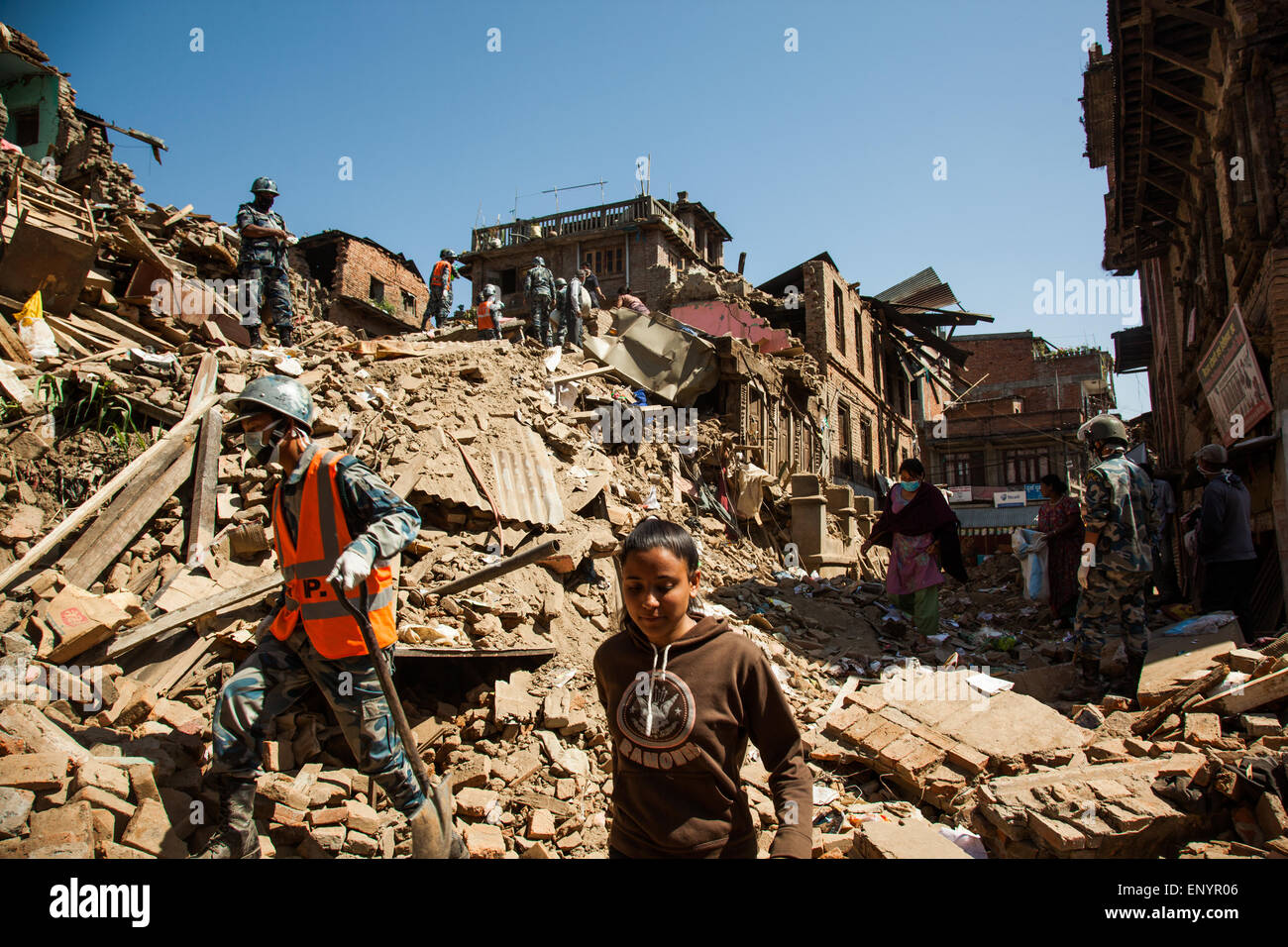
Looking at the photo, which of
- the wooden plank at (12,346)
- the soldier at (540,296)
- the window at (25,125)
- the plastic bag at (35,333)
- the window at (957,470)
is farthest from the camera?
the window at (957,470)

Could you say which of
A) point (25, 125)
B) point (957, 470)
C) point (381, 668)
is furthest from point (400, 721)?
point (957, 470)

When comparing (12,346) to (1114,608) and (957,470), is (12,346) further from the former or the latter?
(957,470)

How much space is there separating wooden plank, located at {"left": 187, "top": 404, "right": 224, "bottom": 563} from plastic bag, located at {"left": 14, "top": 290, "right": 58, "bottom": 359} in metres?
2.26

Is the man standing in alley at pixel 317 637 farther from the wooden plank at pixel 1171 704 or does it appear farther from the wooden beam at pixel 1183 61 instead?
the wooden beam at pixel 1183 61

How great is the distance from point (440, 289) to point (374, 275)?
46.4ft

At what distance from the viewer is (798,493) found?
11.4 meters

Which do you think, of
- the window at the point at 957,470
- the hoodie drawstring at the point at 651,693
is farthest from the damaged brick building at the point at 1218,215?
the window at the point at 957,470

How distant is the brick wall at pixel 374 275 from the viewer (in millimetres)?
25594

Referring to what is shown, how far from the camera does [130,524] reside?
505cm

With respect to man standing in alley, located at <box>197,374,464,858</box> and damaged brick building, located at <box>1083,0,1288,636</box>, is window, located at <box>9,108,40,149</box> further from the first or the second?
damaged brick building, located at <box>1083,0,1288,636</box>

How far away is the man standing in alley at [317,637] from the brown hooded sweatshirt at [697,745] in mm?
1378

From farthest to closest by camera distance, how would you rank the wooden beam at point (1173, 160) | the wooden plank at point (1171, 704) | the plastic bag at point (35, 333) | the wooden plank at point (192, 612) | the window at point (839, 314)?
the window at point (839, 314)
the wooden beam at point (1173, 160)
the plastic bag at point (35, 333)
the wooden plank at point (1171, 704)
the wooden plank at point (192, 612)

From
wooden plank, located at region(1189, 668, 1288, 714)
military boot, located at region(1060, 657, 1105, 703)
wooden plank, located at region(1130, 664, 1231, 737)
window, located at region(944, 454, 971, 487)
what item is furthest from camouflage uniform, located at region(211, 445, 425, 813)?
window, located at region(944, 454, 971, 487)
